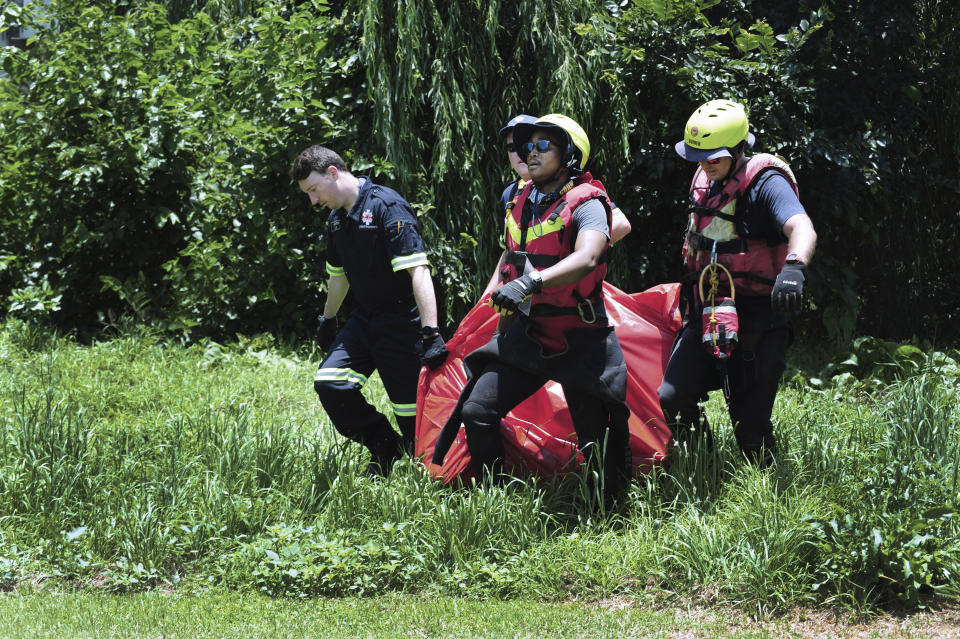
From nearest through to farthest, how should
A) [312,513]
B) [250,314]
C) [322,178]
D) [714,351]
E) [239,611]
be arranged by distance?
[239,611], [714,351], [312,513], [322,178], [250,314]

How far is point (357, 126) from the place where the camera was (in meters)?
8.79

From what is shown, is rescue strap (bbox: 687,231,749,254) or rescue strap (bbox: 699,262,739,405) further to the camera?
rescue strap (bbox: 687,231,749,254)

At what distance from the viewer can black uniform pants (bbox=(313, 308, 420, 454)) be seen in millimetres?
5254

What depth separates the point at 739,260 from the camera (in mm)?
4555

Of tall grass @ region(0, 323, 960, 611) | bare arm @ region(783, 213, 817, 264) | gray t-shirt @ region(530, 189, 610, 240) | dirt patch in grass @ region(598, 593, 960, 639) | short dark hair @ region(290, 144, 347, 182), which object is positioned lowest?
dirt patch in grass @ region(598, 593, 960, 639)

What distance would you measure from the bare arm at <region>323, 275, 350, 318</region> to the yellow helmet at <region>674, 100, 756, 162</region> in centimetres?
203

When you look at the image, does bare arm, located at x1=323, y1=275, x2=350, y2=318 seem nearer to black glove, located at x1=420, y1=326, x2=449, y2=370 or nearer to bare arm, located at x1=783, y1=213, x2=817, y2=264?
black glove, located at x1=420, y1=326, x2=449, y2=370

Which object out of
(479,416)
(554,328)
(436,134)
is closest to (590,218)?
(554,328)

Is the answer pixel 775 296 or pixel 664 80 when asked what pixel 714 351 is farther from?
pixel 664 80

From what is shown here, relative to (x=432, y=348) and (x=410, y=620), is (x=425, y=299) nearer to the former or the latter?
(x=432, y=348)

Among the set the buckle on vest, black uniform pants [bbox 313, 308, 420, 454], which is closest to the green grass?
the buckle on vest

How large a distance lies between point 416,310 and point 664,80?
3936 mm

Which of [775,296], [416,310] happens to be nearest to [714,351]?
[775,296]

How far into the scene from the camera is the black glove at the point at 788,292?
156 inches
